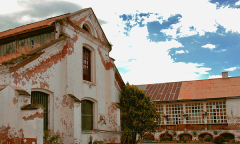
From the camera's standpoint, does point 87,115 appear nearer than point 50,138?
No

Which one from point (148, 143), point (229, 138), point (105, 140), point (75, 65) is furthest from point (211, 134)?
point (75, 65)

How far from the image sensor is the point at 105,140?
13984mm

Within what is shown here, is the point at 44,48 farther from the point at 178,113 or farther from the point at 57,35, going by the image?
the point at 178,113

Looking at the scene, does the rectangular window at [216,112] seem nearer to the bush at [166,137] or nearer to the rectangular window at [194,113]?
the rectangular window at [194,113]

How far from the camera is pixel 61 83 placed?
445 inches

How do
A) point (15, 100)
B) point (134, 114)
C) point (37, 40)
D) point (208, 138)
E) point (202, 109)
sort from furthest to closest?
point (202, 109)
point (208, 138)
point (134, 114)
point (37, 40)
point (15, 100)

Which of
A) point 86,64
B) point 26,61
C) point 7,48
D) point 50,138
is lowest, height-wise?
point 50,138

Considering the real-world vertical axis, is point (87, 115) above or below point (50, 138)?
above

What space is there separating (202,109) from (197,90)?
2.31m

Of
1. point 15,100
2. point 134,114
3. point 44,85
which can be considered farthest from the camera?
point 134,114

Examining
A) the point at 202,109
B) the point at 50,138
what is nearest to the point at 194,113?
the point at 202,109

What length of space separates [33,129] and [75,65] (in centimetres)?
449

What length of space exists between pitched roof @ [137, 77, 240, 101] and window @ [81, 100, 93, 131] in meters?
12.5

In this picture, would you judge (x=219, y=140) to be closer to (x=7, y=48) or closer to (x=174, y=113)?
(x=174, y=113)
